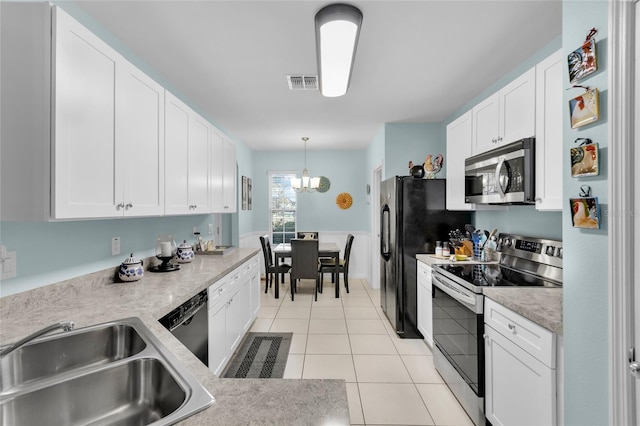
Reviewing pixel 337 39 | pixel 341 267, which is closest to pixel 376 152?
pixel 341 267

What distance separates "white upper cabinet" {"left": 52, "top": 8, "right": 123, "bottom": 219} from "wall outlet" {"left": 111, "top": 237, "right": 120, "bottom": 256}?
640 mm

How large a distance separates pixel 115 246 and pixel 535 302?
2.66m

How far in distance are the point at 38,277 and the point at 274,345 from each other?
2.13 meters

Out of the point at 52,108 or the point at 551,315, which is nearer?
the point at 52,108

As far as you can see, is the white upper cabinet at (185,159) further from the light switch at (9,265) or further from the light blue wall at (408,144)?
the light blue wall at (408,144)

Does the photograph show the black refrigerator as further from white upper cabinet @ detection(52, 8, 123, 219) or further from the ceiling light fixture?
white upper cabinet @ detection(52, 8, 123, 219)

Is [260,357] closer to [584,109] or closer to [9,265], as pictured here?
[9,265]

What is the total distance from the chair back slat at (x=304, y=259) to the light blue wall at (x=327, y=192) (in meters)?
1.75

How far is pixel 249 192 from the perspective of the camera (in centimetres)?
611

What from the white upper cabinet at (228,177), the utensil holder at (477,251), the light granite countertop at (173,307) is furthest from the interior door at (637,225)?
the white upper cabinet at (228,177)

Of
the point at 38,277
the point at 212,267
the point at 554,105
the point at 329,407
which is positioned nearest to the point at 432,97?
the point at 554,105

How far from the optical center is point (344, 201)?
253 inches

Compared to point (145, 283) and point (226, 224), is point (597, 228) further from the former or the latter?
point (226, 224)

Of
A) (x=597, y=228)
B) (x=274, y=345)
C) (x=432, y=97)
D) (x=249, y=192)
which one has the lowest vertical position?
(x=274, y=345)
